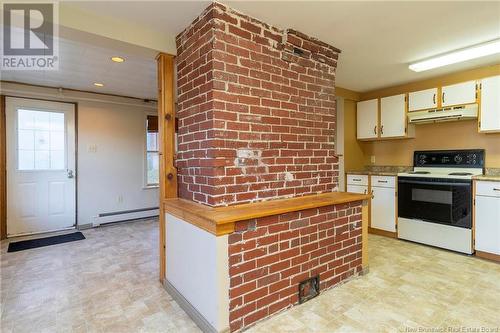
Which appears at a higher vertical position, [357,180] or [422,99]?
[422,99]

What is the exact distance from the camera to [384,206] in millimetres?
3912

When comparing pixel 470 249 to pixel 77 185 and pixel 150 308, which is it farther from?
pixel 77 185

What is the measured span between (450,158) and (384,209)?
1133mm

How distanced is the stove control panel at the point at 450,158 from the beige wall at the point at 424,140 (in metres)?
0.07

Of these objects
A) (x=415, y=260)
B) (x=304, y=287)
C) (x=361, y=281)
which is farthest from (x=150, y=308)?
(x=415, y=260)

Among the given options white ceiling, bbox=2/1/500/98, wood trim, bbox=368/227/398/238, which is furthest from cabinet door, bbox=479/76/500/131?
wood trim, bbox=368/227/398/238

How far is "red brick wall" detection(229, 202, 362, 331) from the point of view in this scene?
180 centimetres

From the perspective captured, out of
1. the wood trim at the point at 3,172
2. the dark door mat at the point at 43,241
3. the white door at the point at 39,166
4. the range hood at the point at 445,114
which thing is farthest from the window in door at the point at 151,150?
the range hood at the point at 445,114

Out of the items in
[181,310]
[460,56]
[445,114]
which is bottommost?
[181,310]

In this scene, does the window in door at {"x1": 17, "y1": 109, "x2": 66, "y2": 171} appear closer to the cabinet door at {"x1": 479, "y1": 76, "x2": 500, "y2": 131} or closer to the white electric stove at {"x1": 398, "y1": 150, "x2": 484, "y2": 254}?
the white electric stove at {"x1": 398, "y1": 150, "x2": 484, "y2": 254}

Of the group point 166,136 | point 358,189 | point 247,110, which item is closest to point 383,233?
point 358,189

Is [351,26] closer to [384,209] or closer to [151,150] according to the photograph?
[384,209]

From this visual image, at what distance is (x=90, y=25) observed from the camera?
2.04 meters

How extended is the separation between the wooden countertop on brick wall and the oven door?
59.9 inches
